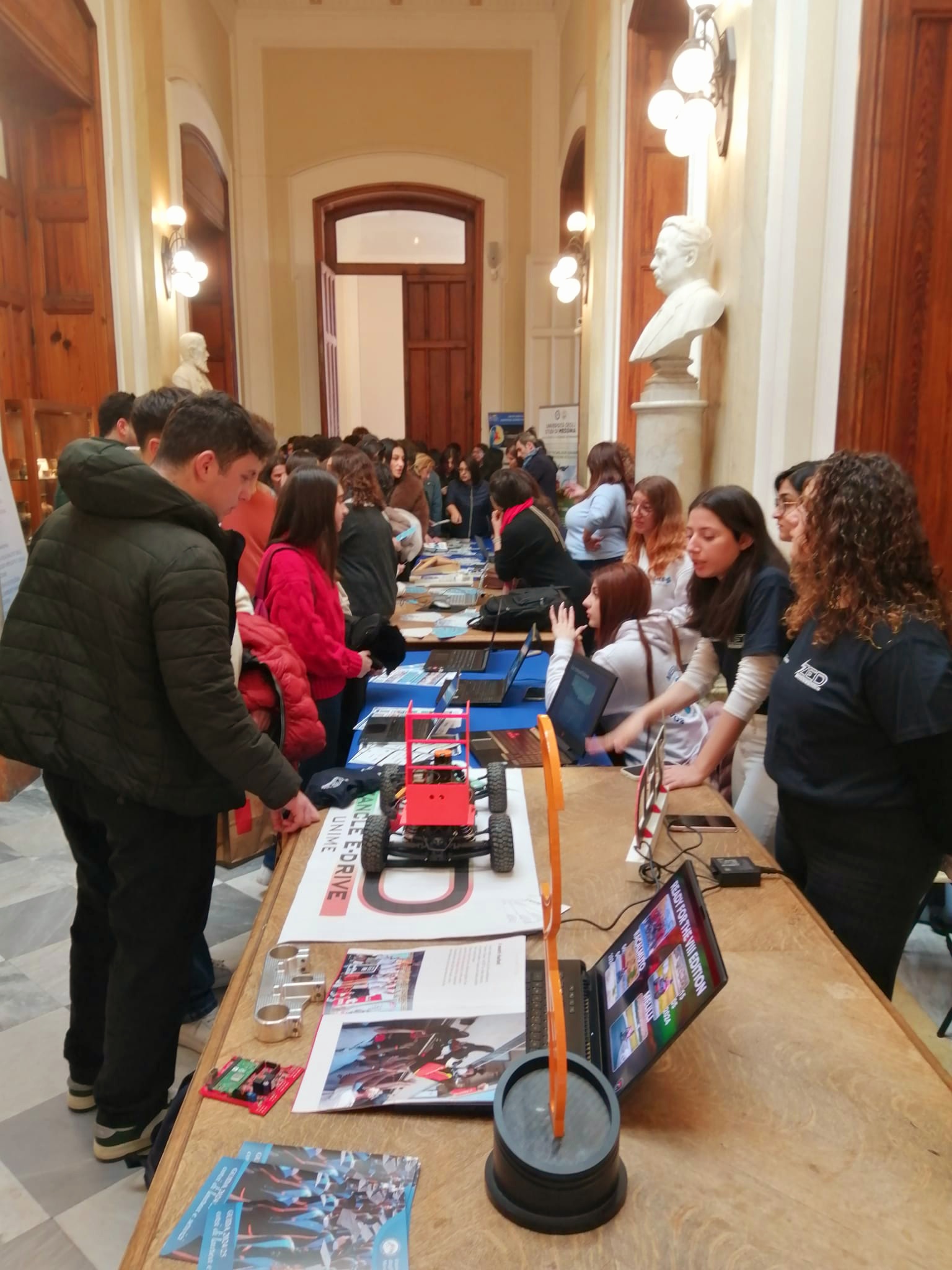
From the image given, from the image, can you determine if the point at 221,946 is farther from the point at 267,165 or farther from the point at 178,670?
the point at 267,165

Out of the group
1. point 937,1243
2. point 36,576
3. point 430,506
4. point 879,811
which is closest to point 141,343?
point 430,506

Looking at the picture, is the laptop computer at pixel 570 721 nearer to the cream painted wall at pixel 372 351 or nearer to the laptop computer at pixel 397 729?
the laptop computer at pixel 397 729

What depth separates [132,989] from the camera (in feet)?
6.27

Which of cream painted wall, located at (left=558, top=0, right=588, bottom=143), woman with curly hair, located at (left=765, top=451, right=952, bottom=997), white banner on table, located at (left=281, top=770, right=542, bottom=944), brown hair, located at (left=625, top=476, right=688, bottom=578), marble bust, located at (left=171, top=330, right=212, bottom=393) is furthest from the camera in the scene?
cream painted wall, located at (left=558, top=0, right=588, bottom=143)

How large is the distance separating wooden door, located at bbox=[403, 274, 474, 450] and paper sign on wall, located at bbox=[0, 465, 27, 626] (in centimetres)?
825

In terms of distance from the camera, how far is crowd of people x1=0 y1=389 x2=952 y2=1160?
67.1 inches

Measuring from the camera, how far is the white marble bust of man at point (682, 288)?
161 inches

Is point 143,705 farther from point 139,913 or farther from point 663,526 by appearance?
point 663,526

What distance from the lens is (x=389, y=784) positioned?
6.49 feet

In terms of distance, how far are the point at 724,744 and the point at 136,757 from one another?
4.22 feet

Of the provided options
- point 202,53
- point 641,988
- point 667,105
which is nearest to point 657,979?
point 641,988

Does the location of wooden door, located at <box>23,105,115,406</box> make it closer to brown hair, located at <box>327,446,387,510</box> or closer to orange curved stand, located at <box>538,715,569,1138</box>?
brown hair, located at <box>327,446,387,510</box>

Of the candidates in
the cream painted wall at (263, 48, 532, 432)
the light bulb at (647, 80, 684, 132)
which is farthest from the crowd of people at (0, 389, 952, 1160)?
the cream painted wall at (263, 48, 532, 432)

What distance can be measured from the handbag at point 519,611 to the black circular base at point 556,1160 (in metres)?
2.84
